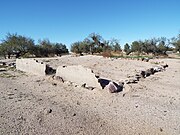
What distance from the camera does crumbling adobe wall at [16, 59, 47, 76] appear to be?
1558 cm

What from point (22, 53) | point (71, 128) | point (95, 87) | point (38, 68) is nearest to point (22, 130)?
point (71, 128)

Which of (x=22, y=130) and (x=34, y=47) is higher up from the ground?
(x=34, y=47)

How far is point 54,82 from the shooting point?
12.6 m

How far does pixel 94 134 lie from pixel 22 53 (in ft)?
145

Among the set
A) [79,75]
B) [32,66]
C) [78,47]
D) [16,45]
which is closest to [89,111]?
[79,75]

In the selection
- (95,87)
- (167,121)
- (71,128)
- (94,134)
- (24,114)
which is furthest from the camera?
(95,87)

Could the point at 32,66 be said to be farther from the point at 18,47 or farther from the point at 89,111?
the point at 18,47

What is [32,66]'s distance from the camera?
16.9 meters

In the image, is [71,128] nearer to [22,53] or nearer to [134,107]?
[134,107]

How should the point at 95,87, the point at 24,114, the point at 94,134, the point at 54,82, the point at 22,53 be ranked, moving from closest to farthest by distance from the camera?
the point at 94,134
the point at 24,114
the point at 95,87
the point at 54,82
the point at 22,53

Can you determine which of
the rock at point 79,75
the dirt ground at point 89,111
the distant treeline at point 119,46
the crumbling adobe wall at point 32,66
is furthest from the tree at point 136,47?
the dirt ground at point 89,111

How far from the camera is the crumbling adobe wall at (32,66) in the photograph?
1558 centimetres

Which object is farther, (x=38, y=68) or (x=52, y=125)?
(x=38, y=68)

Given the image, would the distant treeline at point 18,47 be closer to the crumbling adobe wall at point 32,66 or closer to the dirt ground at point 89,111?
the crumbling adobe wall at point 32,66
